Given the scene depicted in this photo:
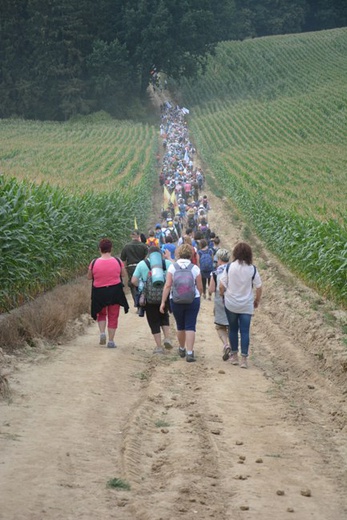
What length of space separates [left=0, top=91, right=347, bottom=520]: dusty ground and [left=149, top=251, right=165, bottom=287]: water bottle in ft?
3.74

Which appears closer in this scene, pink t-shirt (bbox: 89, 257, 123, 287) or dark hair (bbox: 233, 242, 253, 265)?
dark hair (bbox: 233, 242, 253, 265)

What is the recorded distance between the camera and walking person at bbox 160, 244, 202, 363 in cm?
1263

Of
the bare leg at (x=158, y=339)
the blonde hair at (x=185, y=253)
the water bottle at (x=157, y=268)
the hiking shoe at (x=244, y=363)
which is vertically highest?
the blonde hair at (x=185, y=253)

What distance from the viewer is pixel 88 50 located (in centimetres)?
8431

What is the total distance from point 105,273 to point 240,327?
7.68ft

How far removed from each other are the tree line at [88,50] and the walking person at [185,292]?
2756 inches

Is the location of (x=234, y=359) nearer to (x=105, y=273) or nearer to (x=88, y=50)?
(x=105, y=273)

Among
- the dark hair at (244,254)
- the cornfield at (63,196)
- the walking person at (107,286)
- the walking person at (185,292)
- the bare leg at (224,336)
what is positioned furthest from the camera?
the cornfield at (63,196)

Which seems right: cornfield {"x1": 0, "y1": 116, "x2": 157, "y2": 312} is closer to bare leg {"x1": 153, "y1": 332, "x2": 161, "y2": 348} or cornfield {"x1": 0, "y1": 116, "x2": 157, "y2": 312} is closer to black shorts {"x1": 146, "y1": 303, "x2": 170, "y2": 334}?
black shorts {"x1": 146, "y1": 303, "x2": 170, "y2": 334}

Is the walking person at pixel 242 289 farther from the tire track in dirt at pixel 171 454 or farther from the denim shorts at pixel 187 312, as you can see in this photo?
the tire track in dirt at pixel 171 454

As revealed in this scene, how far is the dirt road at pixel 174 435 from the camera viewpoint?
6457 millimetres

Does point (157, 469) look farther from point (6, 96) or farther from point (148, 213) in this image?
point (6, 96)

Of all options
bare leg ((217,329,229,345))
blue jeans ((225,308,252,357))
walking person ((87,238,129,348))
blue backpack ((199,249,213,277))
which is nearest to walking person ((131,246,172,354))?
walking person ((87,238,129,348))

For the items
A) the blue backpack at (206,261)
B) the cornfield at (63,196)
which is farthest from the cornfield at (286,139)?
the cornfield at (63,196)
